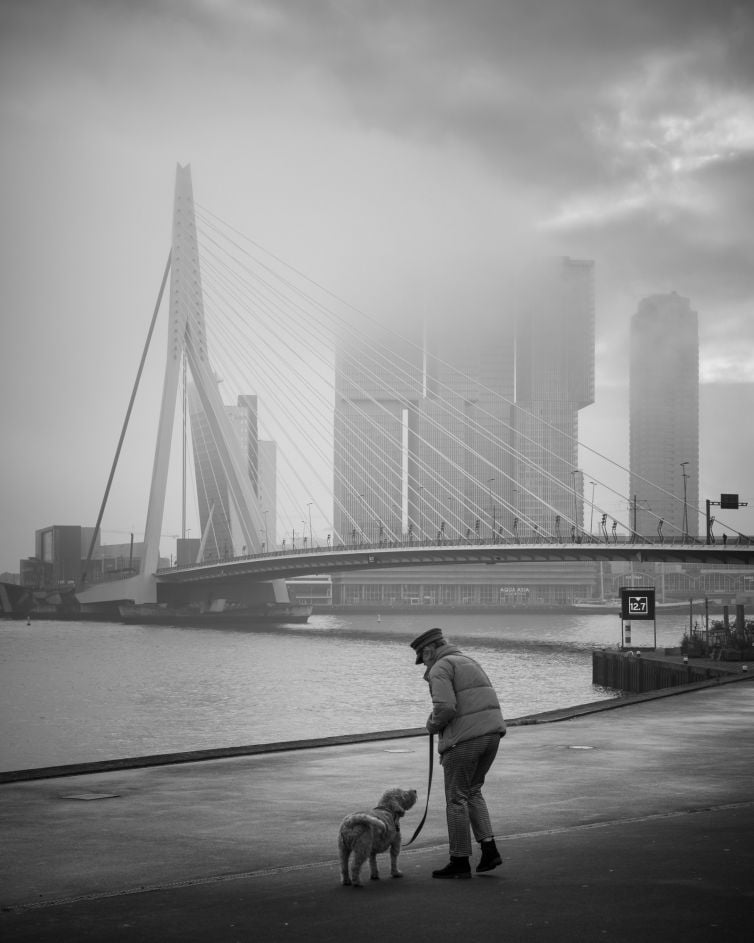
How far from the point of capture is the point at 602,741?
50.2ft

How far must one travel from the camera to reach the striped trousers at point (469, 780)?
25.8 ft

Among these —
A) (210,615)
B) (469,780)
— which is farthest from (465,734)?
(210,615)

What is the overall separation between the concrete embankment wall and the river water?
3.87ft

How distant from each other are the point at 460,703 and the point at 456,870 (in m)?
1.08

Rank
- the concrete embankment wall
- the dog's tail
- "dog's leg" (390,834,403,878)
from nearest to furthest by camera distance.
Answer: the dog's tail, "dog's leg" (390,834,403,878), the concrete embankment wall

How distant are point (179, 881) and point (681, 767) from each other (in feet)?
22.1

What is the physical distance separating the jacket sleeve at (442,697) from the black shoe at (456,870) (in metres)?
0.86

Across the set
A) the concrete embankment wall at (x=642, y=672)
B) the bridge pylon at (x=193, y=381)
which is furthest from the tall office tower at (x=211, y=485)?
the concrete embankment wall at (x=642, y=672)

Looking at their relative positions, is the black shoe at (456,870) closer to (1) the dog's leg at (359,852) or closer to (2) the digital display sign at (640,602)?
(1) the dog's leg at (359,852)

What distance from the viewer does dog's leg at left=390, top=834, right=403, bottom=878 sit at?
25.1 ft

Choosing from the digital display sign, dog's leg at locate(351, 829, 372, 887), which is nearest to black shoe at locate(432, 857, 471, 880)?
dog's leg at locate(351, 829, 372, 887)

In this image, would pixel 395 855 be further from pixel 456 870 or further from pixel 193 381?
pixel 193 381

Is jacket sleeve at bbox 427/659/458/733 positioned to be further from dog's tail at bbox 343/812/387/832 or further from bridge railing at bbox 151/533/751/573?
bridge railing at bbox 151/533/751/573

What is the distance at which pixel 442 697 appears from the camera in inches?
311
